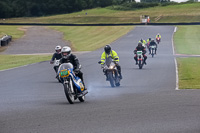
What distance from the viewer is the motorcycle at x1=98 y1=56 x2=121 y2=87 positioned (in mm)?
17344

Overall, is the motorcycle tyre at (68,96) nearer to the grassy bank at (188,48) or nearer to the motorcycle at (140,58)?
the grassy bank at (188,48)

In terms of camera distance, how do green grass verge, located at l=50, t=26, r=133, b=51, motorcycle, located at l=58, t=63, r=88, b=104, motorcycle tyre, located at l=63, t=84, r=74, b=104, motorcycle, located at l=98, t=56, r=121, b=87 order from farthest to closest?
green grass verge, located at l=50, t=26, r=133, b=51, motorcycle, located at l=98, t=56, r=121, b=87, motorcycle, located at l=58, t=63, r=88, b=104, motorcycle tyre, located at l=63, t=84, r=74, b=104

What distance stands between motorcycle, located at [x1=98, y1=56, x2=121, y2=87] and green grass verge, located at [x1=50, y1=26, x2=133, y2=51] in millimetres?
36799

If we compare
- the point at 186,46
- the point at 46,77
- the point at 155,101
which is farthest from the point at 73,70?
the point at 186,46

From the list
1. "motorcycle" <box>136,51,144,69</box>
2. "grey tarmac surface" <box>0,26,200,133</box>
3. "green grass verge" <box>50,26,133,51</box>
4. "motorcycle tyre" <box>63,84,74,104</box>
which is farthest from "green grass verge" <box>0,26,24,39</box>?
"motorcycle tyre" <box>63,84,74,104</box>

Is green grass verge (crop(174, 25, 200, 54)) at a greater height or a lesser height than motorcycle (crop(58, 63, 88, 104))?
lesser

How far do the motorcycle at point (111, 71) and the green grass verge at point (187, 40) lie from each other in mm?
25165

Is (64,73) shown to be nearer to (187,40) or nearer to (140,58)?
(140,58)

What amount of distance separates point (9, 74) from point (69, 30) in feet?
165

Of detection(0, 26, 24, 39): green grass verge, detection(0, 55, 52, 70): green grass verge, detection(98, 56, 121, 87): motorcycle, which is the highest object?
detection(98, 56, 121, 87): motorcycle

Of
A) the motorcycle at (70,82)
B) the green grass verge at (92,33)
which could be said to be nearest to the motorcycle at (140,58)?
the motorcycle at (70,82)

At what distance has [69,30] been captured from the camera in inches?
2852

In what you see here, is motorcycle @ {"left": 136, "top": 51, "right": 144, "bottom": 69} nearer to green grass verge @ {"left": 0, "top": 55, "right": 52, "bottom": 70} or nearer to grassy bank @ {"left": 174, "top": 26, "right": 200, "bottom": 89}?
grassy bank @ {"left": 174, "top": 26, "right": 200, "bottom": 89}

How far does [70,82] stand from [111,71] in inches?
223
